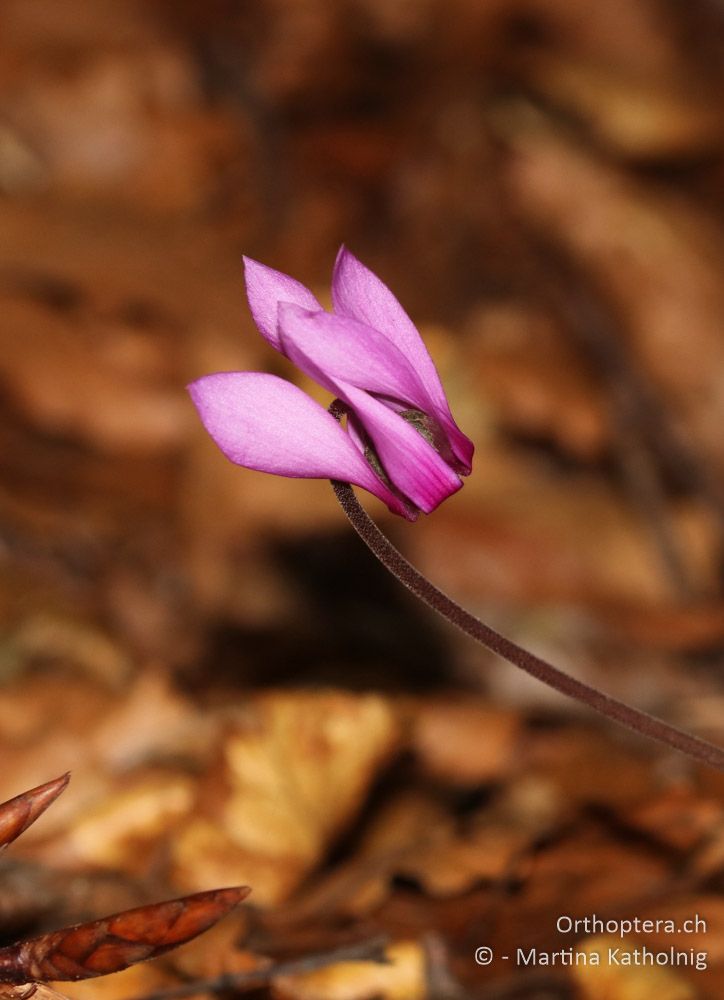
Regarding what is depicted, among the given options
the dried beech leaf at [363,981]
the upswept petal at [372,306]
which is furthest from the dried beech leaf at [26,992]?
the upswept petal at [372,306]

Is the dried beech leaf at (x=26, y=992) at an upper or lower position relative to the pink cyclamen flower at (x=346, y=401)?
lower

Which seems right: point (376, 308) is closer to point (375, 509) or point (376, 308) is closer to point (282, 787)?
point (282, 787)

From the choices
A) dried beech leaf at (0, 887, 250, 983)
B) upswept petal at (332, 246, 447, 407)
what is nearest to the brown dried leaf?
dried beech leaf at (0, 887, 250, 983)

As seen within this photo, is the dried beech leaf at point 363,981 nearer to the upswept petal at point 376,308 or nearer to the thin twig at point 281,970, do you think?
the thin twig at point 281,970

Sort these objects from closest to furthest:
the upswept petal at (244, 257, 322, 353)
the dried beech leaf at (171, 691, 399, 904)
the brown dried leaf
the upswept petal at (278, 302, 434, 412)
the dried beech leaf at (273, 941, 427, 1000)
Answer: the upswept petal at (278, 302, 434, 412), the upswept petal at (244, 257, 322, 353), the brown dried leaf, the dried beech leaf at (273, 941, 427, 1000), the dried beech leaf at (171, 691, 399, 904)

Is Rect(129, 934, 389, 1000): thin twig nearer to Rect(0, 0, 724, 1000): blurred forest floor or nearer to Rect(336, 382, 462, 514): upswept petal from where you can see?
Rect(0, 0, 724, 1000): blurred forest floor

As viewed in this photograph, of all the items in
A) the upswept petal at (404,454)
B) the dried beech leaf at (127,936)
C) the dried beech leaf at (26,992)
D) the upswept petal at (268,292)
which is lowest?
the dried beech leaf at (26,992)
